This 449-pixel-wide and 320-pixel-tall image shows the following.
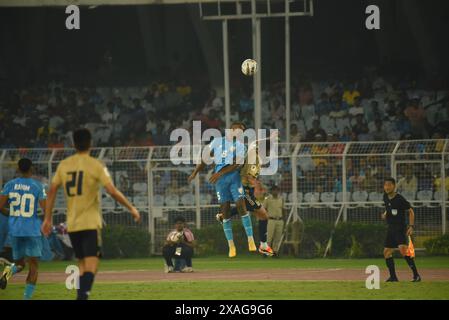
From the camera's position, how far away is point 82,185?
1449 cm

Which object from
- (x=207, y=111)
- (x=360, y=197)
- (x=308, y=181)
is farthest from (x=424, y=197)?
(x=207, y=111)

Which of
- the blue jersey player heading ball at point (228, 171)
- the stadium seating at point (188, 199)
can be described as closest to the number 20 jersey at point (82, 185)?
the blue jersey player heading ball at point (228, 171)

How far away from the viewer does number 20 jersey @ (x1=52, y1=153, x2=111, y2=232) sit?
14477 millimetres

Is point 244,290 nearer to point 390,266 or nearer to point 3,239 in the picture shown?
point 390,266

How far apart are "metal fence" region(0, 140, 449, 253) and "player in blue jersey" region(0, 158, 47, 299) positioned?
1148cm

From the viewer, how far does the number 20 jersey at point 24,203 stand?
17359 millimetres

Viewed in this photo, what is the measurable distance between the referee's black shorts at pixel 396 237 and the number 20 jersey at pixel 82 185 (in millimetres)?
7916

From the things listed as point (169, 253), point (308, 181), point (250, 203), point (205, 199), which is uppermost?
point (308, 181)

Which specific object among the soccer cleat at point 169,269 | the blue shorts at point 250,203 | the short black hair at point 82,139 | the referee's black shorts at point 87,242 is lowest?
the soccer cleat at point 169,269

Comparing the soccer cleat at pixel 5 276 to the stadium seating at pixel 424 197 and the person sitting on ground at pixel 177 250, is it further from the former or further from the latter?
the stadium seating at pixel 424 197

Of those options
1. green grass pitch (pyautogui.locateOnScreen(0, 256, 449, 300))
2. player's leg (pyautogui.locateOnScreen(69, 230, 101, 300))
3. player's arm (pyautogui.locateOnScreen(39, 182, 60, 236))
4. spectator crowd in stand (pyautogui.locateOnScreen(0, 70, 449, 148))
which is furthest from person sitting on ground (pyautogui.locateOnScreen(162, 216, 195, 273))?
player's leg (pyautogui.locateOnScreen(69, 230, 101, 300))

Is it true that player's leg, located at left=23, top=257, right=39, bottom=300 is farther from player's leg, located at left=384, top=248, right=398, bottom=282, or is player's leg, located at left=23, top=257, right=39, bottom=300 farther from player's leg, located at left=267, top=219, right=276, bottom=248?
player's leg, located at left=267, top=219, right=276, bottom=248

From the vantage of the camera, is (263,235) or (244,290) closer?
(244,290)

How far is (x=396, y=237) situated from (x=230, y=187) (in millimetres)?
Result: 3405
